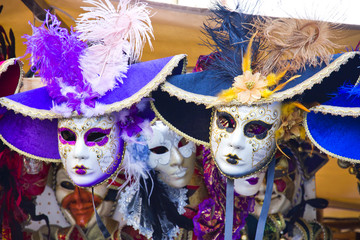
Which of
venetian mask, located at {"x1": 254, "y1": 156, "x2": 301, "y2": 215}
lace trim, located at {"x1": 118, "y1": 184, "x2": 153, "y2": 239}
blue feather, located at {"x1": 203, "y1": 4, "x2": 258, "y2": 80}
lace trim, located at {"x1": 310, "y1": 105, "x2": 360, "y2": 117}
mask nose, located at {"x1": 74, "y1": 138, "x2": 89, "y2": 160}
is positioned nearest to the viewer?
lace trim, located at {"x1": 310, "y1": 105, "x2": 360, "y2": 117}

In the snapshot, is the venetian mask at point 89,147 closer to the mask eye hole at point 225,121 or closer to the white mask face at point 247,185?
the mask eye hole at point 225,121

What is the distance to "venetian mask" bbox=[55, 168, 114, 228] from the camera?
2930 millimetres

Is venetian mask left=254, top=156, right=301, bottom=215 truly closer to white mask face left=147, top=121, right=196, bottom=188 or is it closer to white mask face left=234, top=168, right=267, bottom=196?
white mask face left=234, top=168, right=267, bottom=196

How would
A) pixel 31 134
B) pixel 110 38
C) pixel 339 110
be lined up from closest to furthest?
pixel 339 110 → pixel 110 38 → pixel 31 134

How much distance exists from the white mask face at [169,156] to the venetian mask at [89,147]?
1.15ft

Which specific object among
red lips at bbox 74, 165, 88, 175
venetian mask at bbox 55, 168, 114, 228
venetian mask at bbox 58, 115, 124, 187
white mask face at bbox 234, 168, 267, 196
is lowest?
venetian mask at bbox 55, 168, 114, 228

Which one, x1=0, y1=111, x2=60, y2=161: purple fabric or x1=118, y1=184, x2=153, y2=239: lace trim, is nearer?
x1=0, y1=111, x2=60, y2=161: purple fabric

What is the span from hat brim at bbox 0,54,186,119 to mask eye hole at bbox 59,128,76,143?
8 cm

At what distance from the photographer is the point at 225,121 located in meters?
2.03

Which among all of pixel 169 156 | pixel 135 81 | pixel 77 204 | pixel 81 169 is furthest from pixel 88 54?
pixel 77 204

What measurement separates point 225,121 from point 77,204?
1.32 metres

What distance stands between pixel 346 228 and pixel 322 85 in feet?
5.74

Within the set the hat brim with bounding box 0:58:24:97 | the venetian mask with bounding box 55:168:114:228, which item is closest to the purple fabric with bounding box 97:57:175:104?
the hat brim with bounding box 0:58:24:97

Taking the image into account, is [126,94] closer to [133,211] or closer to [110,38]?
[110,38]
